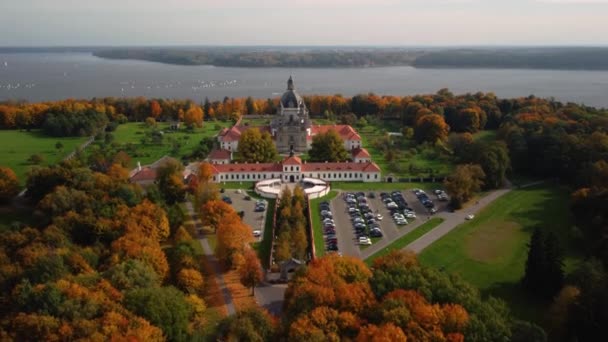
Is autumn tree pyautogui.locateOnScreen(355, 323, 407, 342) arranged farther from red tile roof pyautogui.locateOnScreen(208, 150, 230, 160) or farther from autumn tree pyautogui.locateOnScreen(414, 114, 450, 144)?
autumn tree pyautogui.locateOnScreen(414, 114, 450, 144)

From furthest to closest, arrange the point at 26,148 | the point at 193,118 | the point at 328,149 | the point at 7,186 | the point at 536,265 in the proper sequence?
the point at 193,118 → the point at 26,148 → the point at 328,149 → the point at 7,186 → the point at 536,265

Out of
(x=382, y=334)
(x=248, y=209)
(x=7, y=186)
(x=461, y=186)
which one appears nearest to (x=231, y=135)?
(x=248, y=209)

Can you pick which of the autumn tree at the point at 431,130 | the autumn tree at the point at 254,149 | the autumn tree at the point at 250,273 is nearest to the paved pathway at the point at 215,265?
the autumn tree at the point at 250,273

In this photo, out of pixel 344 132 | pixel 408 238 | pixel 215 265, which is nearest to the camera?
pixel 215 265

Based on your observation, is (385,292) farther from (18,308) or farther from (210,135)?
(210,135)

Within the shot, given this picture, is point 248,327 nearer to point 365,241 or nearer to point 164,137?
point 365,241

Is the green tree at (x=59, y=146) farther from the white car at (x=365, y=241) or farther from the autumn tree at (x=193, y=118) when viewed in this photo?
the white car at (x=365, y=241)

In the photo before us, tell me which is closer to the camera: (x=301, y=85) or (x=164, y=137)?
(x=164, y=137)
